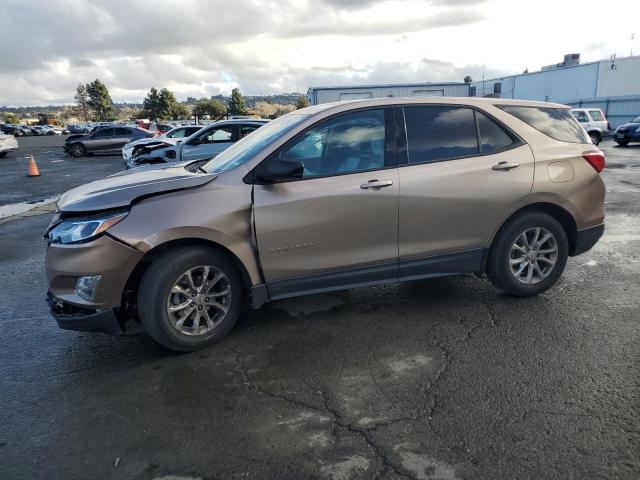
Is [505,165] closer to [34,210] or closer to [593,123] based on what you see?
[34,210]

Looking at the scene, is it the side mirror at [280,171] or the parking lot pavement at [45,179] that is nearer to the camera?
the side mirror at [280,171]

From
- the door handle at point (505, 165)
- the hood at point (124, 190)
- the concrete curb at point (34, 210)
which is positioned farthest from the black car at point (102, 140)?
the door handle at point (505, 165)

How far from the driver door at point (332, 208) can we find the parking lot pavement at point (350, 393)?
1.73ft

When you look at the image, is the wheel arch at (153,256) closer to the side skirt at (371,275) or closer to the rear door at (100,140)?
the side skirt at (371,275)

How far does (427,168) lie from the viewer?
159 inches

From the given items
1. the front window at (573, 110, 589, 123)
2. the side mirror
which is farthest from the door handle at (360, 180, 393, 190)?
the front window at (573, 110, 589, 123)

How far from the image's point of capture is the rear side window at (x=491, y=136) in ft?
14.0

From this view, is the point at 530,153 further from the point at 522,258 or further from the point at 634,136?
the point at 634,136

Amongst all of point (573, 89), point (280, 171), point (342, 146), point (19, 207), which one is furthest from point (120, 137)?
point (573, 89)

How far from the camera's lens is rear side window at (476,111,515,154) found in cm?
426

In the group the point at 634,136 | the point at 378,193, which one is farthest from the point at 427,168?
the point at 634,136

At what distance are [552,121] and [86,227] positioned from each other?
13.7 ft

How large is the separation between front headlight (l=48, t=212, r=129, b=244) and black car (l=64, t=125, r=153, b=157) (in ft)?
75.3

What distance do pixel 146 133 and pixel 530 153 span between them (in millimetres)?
22765
